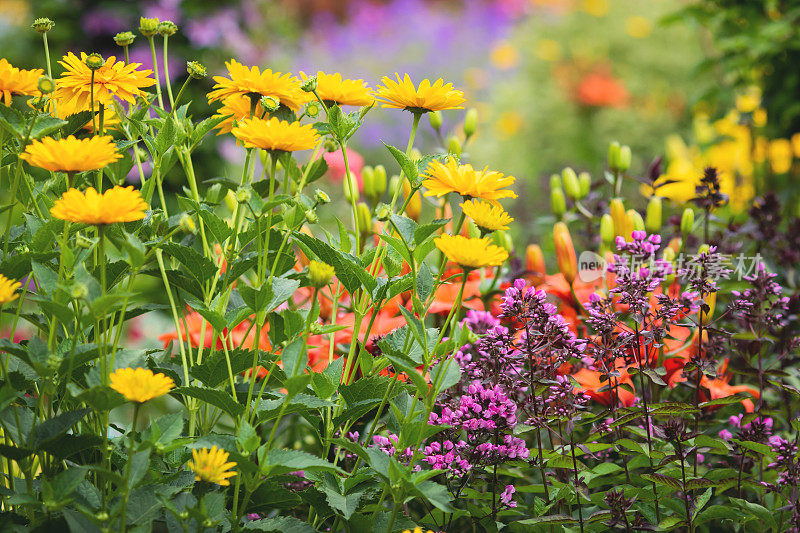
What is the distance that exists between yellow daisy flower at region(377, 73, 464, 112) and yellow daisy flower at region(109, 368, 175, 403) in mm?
408

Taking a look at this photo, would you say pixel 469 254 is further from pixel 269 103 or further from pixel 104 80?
pixel 104 80

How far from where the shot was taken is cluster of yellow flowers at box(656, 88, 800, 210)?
249cm

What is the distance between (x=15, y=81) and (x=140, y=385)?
16.2 inches

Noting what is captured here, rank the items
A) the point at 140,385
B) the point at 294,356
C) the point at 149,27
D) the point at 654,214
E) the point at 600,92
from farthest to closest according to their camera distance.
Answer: the point at 600,92 → the point at 654,214 → the point at 149,27 → the point at 294,356 → the point at 140,385

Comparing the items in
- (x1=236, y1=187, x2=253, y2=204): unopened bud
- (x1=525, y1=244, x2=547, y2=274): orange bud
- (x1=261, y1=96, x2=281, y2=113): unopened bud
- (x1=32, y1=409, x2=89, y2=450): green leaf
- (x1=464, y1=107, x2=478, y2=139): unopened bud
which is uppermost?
(x1=261, y1=96, x2=281, y2=113): unopened bud

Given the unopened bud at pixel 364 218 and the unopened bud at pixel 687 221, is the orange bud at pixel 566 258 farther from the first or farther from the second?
the unopened bud at pixel 364 218

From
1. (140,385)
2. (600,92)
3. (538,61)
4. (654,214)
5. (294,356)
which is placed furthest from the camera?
(538,61)

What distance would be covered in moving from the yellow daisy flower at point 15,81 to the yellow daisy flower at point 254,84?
0.20 metres

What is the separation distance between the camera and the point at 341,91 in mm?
929

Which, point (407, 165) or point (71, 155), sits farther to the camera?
point (407, 165)

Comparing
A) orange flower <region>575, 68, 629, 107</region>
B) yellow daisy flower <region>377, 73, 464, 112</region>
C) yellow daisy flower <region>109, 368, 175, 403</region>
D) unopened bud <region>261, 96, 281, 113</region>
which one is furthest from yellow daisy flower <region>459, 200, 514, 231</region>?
orange flower <region>575, 68, 629, 107</region>

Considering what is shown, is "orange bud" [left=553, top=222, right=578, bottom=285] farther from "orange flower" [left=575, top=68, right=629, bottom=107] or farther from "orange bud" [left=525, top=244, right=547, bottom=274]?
"orange flower" [left=575, top=68, right=629, bottom=107]

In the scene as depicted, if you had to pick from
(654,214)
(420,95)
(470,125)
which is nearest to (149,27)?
(420,95)

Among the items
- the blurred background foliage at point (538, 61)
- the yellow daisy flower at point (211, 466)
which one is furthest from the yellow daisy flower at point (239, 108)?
the blurred background foliage at point (538, 61)
